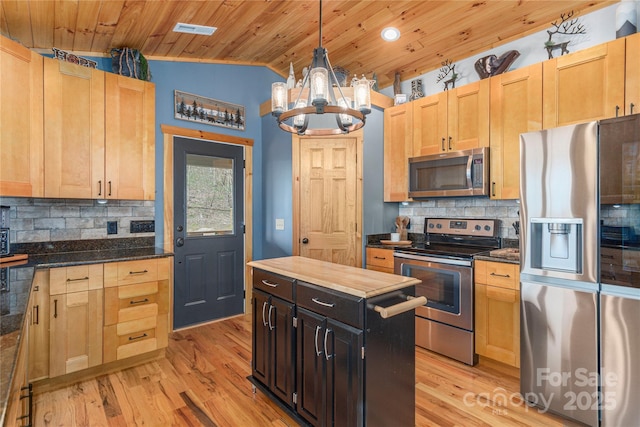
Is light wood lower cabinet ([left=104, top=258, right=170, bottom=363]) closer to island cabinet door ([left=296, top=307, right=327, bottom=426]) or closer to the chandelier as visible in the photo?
island cabinet door ([left=296, top=307, right=327, bottom=426])

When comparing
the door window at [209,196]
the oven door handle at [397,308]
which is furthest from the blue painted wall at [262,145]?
the oven door handle at [397,308]

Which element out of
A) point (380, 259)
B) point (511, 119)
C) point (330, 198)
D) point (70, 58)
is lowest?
point (380, 259)

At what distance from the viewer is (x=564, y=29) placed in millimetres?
2801

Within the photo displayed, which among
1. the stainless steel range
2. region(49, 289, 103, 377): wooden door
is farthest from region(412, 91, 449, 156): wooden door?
region(49, 289, 103, 377): wooden door

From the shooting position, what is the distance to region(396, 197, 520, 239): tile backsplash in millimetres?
3139

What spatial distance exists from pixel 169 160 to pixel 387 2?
8.44ft

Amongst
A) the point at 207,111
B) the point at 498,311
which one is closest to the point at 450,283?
the point at 498,311

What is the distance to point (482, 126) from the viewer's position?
303cm

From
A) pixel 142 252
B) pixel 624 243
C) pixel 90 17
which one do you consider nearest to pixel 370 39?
pixel 90 17

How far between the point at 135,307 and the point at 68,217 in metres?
1.06

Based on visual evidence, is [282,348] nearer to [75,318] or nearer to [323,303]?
[323,303]

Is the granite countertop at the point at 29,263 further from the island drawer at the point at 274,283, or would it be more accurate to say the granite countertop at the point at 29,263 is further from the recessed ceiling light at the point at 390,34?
the recessed ceiling light at the point at 390,34

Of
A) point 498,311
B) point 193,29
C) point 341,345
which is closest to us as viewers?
point 341,345

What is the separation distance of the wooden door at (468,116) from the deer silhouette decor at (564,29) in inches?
20.3
